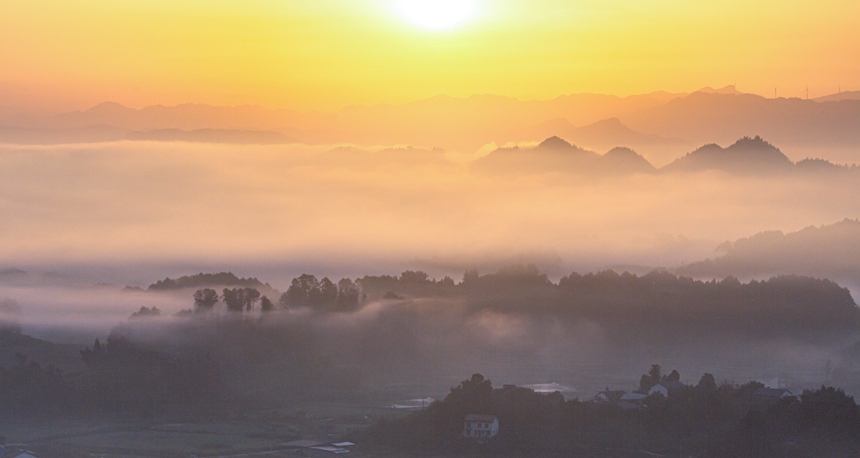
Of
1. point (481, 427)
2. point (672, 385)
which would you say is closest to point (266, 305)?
point (481, 427)

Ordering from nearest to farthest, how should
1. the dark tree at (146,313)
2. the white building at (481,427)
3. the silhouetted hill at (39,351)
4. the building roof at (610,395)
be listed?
the white building at (481,427) < the building roof at (610,395) < the silhouetted hill at (39,351) < the dark tree at (146,313)

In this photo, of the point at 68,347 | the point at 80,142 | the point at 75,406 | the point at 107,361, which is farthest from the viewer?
the point at 80,142

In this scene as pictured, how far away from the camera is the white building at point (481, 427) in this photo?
196 ft

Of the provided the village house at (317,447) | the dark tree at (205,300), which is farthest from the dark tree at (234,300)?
the village house at (317,447)

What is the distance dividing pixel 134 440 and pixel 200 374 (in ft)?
36.7

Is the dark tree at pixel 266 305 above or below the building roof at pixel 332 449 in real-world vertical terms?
above

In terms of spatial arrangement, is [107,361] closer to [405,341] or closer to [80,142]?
[405,341]

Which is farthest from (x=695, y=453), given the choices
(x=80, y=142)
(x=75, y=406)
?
(x=80, y=142)

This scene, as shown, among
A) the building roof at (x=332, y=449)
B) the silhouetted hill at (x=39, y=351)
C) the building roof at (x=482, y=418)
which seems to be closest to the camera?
the building roof at (x=332, y=449)

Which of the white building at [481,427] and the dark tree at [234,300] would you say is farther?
the dark tree at [234,300]

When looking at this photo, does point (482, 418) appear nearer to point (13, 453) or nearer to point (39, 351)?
point (13, 453)

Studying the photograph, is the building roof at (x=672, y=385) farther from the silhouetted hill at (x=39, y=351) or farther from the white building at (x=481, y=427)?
the silhouetted hill at (x=39, y=351)

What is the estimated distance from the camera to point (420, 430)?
6084cm

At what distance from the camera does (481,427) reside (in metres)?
60.2
